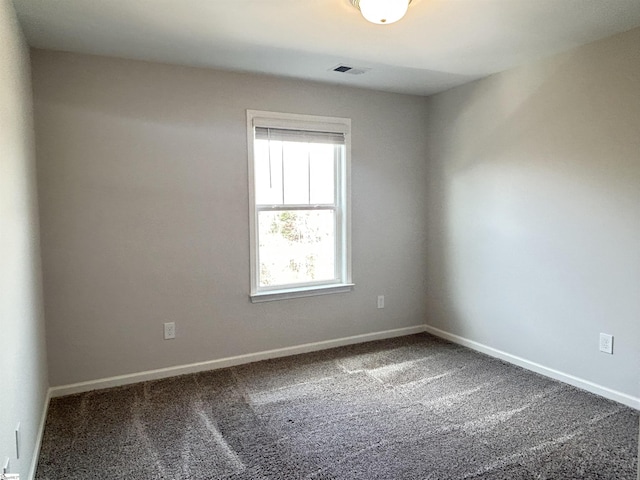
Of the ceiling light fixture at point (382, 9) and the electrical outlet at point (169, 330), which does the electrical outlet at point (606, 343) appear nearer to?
the ceiling light fixture at point (382, 9)

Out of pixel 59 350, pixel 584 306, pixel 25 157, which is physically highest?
pixel 25 157

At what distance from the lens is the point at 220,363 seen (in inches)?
134

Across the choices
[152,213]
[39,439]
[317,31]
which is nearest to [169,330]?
[152,213]

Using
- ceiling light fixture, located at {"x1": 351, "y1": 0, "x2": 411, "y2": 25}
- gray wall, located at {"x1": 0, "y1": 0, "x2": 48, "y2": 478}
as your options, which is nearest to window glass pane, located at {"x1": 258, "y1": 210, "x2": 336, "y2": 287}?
gray wall, located at {"x1": 0, "y1": 0, "x2": 48, "y2": 478}

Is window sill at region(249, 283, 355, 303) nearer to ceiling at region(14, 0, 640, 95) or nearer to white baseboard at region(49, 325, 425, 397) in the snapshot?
white baseboard at region(49, 325, 425, 397)

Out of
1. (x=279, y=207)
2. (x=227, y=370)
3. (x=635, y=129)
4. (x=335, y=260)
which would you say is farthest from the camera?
(x=335, y=260)

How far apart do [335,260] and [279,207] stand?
745 millimetres

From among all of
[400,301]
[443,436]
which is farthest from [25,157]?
[400,301]

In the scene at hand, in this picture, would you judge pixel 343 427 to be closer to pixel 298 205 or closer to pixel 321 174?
pixel 298 205

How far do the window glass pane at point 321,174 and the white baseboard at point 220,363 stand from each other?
4.20ft

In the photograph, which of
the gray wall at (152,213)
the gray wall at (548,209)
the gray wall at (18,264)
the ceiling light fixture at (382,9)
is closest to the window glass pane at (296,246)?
the gray wall at (152,213)

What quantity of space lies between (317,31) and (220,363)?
2510 millimetres

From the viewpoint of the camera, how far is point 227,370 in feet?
11.0

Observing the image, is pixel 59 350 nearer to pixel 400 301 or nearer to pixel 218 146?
pixel 218 146
